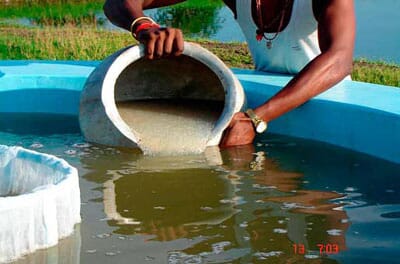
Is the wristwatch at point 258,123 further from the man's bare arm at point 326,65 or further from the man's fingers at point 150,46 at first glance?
the man's fingers at point 150,46

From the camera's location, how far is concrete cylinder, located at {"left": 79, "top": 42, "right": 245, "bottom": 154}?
3668 mm

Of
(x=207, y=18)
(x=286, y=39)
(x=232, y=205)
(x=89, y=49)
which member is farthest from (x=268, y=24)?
(x=207, y=18)

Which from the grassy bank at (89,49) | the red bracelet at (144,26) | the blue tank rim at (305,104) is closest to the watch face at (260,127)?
the blue tank rim at (305,104)

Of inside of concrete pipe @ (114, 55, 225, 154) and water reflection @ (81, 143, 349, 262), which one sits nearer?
water reflection @ (81, 143, 349, 262)

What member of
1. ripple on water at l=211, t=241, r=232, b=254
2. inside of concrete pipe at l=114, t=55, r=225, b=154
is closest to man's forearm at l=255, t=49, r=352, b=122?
inside of concrete pipe at l=114, t=55, r=225, b=154

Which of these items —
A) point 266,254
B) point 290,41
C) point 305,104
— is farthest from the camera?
point 290,41

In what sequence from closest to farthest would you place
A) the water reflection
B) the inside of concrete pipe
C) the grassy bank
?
the water reflection, the inside of concrete pipe, the grassy bank

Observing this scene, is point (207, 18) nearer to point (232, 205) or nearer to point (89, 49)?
point (89, 49)

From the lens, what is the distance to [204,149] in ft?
11.8

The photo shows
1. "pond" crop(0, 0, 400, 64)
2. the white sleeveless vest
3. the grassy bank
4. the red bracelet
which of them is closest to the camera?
the red bracelet

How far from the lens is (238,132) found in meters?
3.68
